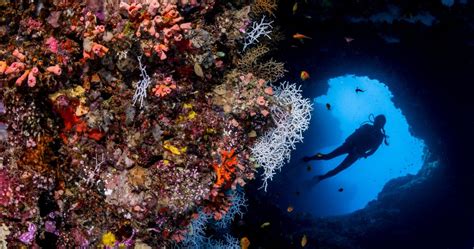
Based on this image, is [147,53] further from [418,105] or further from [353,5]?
[418,105]

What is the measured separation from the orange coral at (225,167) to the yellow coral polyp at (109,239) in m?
1.27

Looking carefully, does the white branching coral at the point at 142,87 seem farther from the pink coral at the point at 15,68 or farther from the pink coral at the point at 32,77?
the pink coral at the point at 15,68

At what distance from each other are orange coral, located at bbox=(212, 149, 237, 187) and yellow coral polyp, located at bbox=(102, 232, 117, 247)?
1274mm

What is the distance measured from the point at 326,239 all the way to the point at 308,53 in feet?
19.2

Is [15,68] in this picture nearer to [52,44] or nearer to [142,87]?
[52,44]

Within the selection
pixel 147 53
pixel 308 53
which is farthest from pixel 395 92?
pixel 147 53

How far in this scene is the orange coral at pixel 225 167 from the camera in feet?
13.7

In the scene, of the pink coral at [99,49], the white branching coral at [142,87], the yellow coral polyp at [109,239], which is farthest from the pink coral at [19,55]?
the yellow coral polyp at [109,239]

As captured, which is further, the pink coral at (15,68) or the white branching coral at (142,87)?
the white branching coral at (142,87)

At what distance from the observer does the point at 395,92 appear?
47.0 ft

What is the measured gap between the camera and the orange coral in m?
4.16

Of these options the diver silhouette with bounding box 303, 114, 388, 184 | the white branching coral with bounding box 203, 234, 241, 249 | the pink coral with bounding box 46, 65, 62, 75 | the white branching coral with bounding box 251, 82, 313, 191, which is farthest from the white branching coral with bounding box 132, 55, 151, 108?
the diver silhouette with bounding box 303, 114, 388, 184

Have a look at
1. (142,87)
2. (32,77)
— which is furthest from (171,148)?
(32,77)

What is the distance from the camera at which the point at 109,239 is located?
12.3ft
